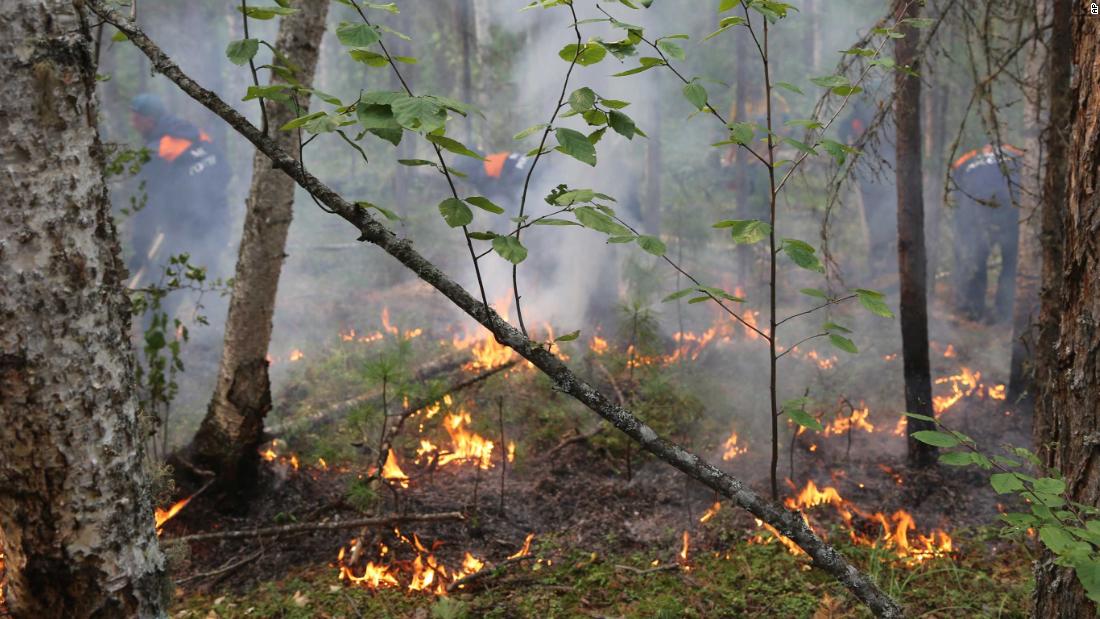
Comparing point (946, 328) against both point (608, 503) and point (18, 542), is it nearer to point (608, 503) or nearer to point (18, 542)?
point (608, 503)

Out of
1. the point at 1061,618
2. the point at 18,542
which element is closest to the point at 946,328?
the point at 1061,618

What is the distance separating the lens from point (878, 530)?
4.53 m

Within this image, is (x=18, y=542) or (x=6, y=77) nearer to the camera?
(x=6, y=77)

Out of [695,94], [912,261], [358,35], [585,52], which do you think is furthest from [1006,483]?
[912,261]

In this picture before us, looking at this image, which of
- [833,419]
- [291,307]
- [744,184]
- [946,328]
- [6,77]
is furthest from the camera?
[744,184]

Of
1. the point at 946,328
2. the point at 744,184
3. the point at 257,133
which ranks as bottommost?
the point at 257,133

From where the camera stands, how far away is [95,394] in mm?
2086

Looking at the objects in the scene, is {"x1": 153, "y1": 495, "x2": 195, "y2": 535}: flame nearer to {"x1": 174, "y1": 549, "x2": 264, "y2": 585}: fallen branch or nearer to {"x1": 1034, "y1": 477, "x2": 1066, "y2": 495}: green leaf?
{"x1": 174, "y1": 549, "x2": 264, "y2": 585}: fallen branch

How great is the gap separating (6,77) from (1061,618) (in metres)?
3.72

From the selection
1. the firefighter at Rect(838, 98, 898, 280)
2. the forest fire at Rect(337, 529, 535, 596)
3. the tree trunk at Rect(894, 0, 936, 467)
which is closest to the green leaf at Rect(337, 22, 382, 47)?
the forest fire at Rect(337, 529, 535, 596)

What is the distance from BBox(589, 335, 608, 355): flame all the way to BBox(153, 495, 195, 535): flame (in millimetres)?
5350

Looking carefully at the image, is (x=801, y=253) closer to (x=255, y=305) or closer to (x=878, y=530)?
(x=878, y=530)

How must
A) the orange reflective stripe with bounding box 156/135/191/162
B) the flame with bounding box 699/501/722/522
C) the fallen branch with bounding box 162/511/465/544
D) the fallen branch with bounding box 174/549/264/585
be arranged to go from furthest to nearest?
the orange reflective stripe with bounding box 156/135/191/162, the flame with bounding box 699/501/722/522, the fallen branch with bounding box 162/511/465/544, the fallen branch with bounding box 174/549/264/585

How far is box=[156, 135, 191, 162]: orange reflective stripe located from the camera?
10.3 m
